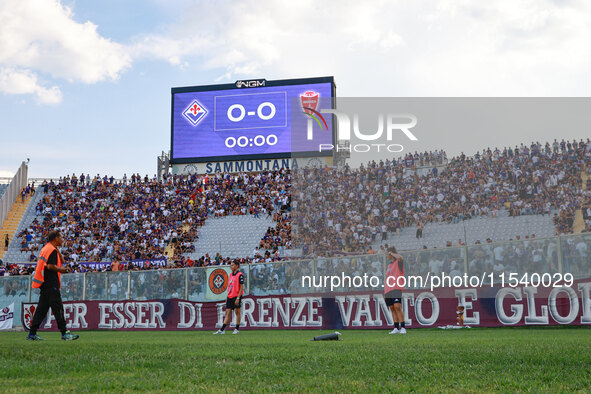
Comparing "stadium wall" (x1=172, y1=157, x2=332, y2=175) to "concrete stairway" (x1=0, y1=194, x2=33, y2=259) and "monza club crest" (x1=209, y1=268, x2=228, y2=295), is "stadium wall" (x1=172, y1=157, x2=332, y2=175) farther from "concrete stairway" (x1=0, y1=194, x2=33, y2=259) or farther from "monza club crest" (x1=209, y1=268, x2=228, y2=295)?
"monza club crest" (x1=209, y1=268, x2=228, y2=295)

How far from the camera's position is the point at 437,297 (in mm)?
17625

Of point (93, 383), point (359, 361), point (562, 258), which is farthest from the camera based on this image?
point (562, 258)

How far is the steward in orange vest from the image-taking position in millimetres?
11242

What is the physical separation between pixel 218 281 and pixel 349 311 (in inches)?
214

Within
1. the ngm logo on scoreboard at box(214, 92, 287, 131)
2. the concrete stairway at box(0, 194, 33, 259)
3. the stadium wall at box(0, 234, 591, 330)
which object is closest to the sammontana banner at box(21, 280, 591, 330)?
the stadium wall at box(0, 234, 591, 330)

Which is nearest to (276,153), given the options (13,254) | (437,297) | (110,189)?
(110,189)

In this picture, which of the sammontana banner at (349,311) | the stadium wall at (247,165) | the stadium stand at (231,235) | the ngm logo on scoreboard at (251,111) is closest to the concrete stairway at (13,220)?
the stadium wall at (247,165)

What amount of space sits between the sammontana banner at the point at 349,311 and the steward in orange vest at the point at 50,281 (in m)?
9.44

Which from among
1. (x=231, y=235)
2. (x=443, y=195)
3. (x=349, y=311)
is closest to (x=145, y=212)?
(x=231, y=235)

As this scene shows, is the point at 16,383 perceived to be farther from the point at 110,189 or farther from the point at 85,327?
the point at 110,189

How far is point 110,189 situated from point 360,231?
73.2 feet

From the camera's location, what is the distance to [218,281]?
2212 centimetres

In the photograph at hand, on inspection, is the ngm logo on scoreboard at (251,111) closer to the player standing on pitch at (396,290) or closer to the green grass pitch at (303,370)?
the player standing on pitch at (396,290)

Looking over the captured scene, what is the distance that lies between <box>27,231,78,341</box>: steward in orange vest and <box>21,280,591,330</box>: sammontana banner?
944 centimetres
